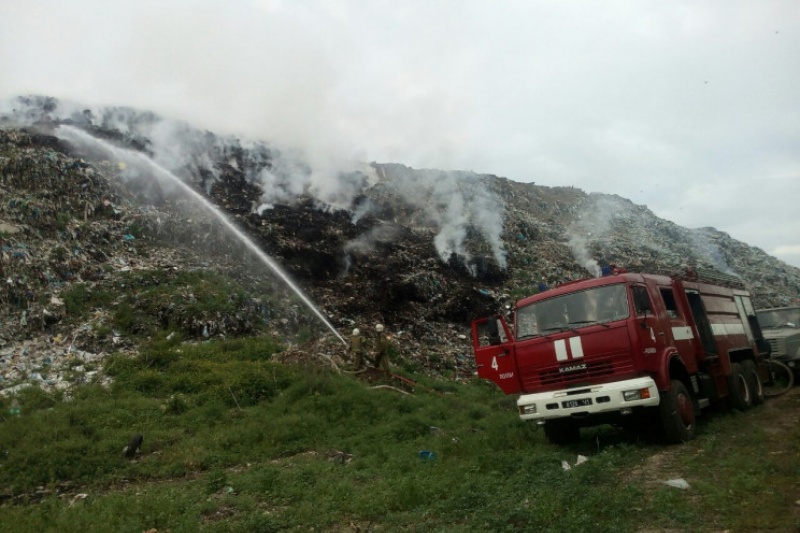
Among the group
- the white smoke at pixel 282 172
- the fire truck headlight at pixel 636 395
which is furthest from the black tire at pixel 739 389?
the white smoke at pixel 282 172

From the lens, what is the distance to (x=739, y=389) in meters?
10.1

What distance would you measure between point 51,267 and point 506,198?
21737 mm

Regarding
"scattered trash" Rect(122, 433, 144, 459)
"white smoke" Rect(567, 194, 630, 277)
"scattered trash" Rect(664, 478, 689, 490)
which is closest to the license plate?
"scattered trash" Rect(664, 478, 689, 490)

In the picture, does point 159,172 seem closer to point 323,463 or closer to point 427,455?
point 323,463

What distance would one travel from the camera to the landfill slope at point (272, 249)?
13734 millimetres

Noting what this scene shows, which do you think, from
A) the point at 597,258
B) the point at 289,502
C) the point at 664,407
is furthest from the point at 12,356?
the point at 597,258

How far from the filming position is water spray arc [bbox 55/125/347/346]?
18641 mm

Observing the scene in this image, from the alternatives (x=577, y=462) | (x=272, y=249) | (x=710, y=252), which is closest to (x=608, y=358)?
(x=577, y=462)

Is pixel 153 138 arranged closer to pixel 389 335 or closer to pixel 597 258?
pixel 389 335

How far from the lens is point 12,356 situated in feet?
39.5

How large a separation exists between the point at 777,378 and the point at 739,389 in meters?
4.79

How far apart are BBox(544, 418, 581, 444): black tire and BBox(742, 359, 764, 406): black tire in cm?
472

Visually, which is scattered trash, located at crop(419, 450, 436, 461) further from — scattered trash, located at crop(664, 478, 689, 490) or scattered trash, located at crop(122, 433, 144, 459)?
scattered trash, located at crop(122, 433, 144, 459)

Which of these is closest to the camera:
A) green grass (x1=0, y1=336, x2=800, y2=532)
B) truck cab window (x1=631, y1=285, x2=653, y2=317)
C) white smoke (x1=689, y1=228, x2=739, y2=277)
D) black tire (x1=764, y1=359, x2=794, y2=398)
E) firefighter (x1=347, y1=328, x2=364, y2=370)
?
green grass (x1=0, y1=336, x2=800, y2=532)
